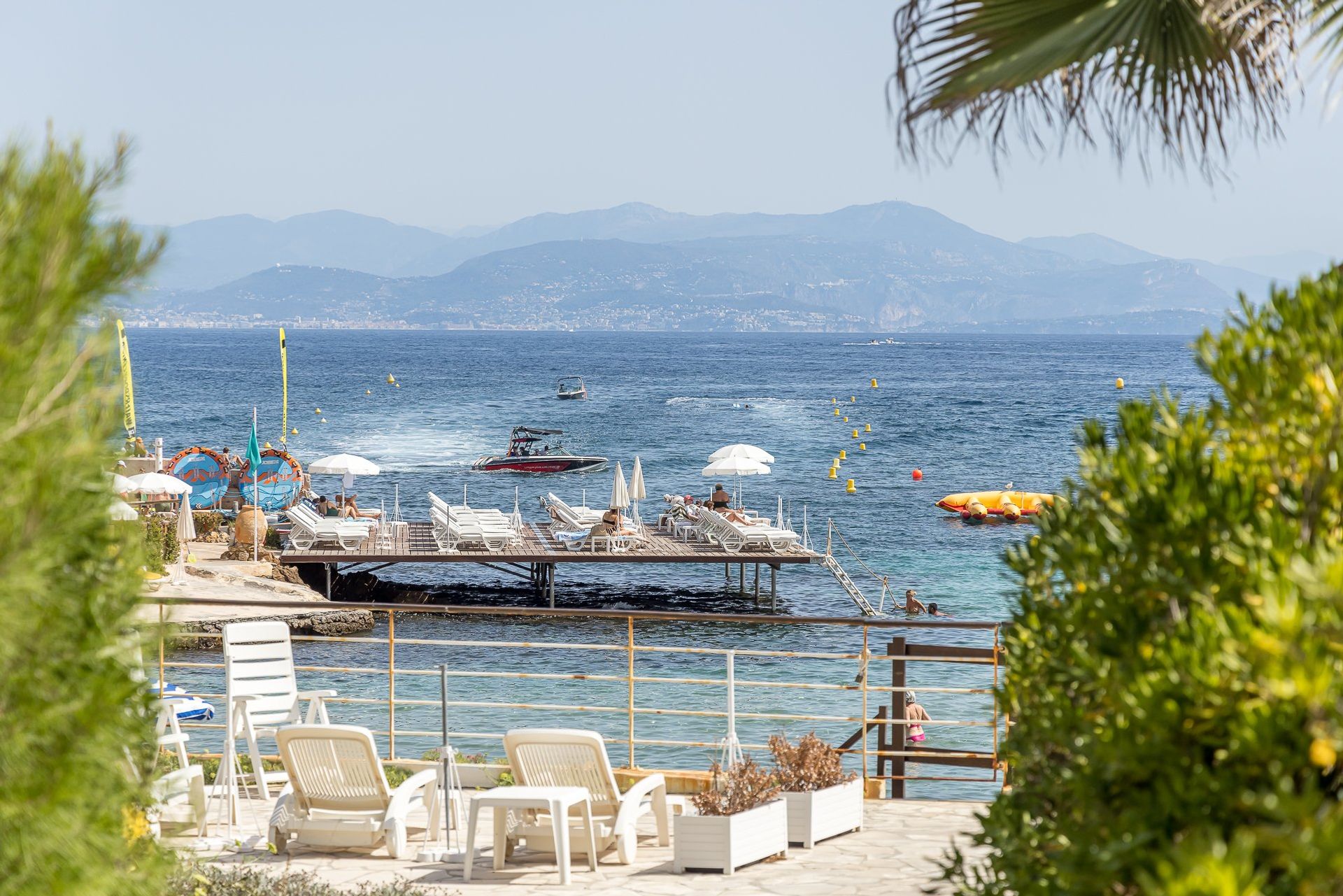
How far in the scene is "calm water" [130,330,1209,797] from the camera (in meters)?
18.5

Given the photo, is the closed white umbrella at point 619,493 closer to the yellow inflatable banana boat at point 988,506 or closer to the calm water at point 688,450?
the calm water at point 688,450

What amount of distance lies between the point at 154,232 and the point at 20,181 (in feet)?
0.79

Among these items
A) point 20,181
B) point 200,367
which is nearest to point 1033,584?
point 20,181

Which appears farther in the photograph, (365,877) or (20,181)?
(365,877)

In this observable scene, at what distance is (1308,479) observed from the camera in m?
1.99

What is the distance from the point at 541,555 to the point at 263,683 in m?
16.5

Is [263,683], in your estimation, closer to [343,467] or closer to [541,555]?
[541,555]

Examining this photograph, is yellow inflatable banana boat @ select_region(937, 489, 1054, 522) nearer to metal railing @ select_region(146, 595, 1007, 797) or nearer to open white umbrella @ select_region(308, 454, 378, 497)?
metal railing @ select_region(146, 595, 1007, 797)

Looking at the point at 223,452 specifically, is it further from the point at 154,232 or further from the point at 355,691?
the point at 154,232

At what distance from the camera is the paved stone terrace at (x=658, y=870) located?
537cm

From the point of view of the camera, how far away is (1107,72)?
314cm

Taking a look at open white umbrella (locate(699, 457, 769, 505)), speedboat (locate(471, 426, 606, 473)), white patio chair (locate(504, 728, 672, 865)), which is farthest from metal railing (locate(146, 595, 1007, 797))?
speedboat (locate(471, 426, 606, 473))

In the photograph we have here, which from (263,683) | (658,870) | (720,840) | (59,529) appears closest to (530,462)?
(263,683)

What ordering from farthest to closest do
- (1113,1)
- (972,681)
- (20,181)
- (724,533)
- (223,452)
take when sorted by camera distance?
(223,452)
(724,533)
(972,681)
(1113,1)
(20,181)
